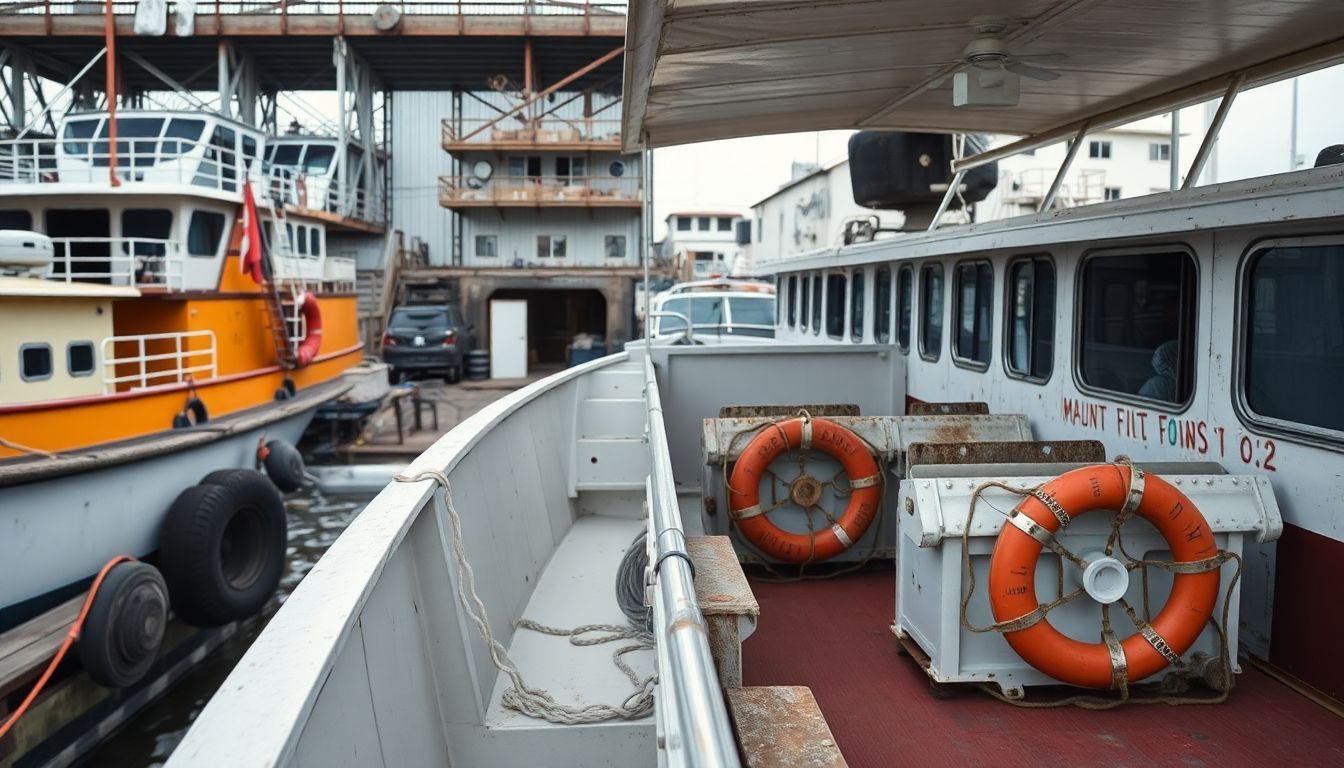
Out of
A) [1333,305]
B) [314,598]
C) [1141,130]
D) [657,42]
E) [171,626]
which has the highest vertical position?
[1141,130]

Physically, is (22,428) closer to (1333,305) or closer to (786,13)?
(786,13)

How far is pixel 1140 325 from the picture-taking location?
498 centimetres

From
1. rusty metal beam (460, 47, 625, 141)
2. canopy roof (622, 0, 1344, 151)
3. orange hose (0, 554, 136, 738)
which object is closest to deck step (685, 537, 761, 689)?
canopy roof (622, 0, 1344, 151)

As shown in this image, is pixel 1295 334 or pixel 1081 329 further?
pixel 1081 329

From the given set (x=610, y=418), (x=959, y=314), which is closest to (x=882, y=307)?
(x=959, y=314)

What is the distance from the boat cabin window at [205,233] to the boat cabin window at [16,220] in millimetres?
2392

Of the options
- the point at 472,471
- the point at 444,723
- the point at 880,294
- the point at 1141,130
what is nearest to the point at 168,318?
the point at 880,294

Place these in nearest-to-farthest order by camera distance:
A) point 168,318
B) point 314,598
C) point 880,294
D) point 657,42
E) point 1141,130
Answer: point 314,598 < point 657,42 < point 880,294 < point 168,318 < point 1141,130

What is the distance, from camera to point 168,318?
45.7 feet

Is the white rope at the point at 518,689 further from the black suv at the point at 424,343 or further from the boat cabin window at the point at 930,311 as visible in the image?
the black suv at the point at 424,343

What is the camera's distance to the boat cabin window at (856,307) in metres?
10.0

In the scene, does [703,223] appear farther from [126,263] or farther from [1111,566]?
[1111,566]

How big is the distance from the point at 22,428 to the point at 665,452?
26.4 ft

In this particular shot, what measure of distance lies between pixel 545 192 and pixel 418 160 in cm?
674
